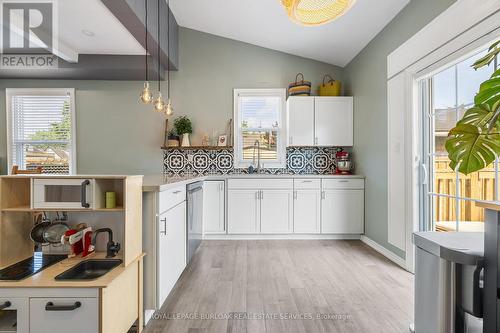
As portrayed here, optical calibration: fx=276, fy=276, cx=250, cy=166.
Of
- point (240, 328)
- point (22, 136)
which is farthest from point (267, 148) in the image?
point (22, 136)

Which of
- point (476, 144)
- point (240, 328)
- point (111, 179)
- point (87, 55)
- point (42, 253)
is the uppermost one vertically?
point (87, 55)

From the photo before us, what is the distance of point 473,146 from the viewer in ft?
3.61

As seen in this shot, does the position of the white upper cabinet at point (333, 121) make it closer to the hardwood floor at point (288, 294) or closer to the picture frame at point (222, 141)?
the picture frame at point (222, 141)

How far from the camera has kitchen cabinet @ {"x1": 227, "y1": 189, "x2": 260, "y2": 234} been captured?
4.05 meters

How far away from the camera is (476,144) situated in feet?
3.60

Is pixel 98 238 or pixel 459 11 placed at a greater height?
pixel 459 11

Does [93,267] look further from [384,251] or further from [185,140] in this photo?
[384,251]

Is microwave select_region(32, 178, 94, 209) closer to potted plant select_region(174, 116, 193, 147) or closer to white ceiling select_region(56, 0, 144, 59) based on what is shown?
white ceiling select_region(56, 0, 144, 59)

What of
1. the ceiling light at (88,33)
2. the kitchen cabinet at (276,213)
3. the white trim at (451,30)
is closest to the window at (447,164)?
the white trim at (451,30)

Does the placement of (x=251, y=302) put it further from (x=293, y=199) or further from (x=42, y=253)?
(x=293, y=199)

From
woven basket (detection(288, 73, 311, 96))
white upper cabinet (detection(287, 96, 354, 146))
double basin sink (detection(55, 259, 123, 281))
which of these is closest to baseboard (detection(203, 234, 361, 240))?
white upper cabinet (detection(287, 96, 354, 146))

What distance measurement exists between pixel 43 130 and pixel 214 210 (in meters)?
3.15

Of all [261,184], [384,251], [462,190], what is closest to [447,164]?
[462,190]

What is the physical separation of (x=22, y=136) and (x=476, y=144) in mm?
5749
